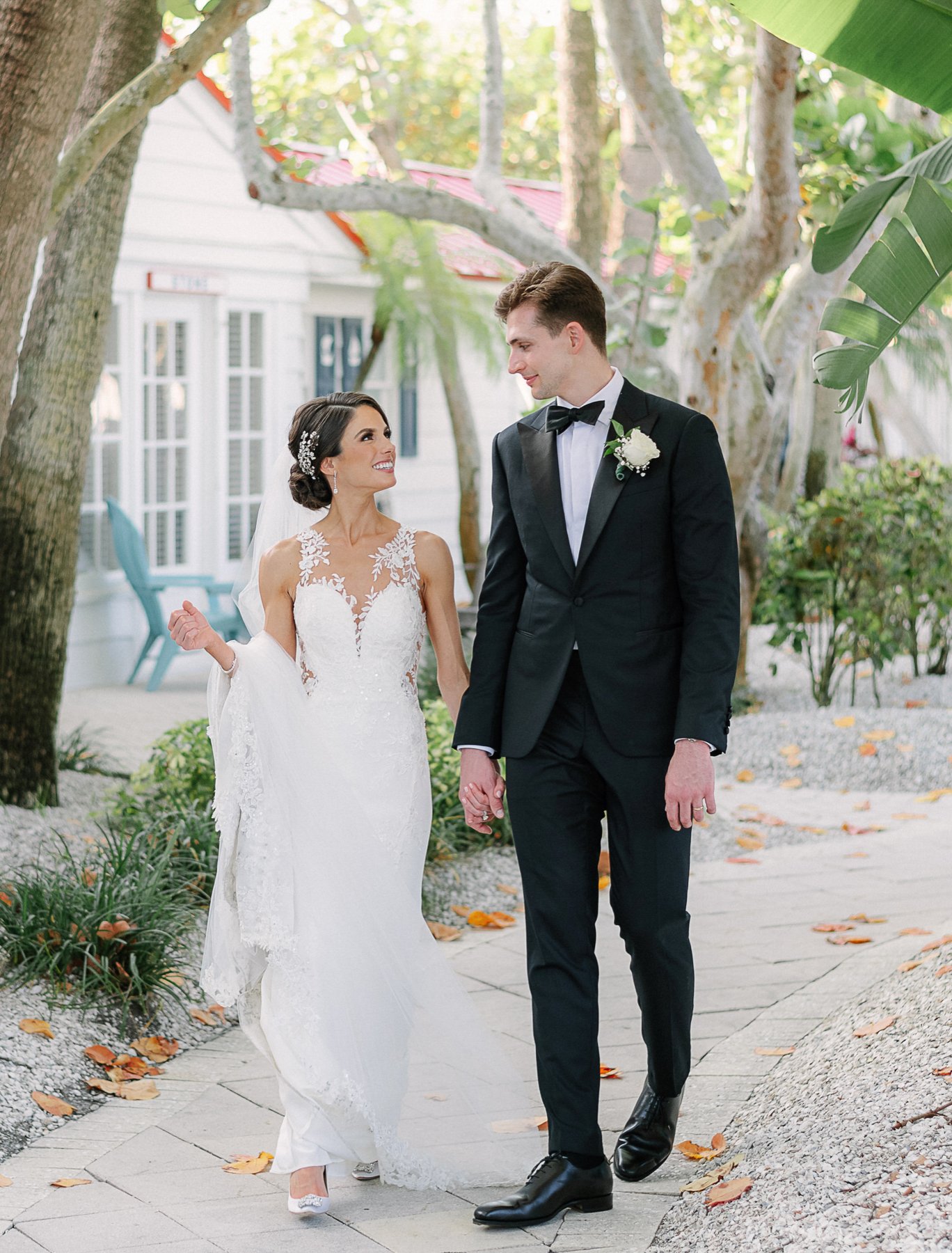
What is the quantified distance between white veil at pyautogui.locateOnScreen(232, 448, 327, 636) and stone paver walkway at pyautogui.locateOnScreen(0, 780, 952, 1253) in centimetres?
142

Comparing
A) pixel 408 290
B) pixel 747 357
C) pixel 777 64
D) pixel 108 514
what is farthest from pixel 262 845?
pixel 408 290

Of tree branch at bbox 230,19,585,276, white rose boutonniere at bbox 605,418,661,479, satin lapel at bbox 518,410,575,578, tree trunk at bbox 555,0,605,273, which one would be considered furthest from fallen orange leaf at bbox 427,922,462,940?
tree trunk at bbox 555,0,605,273

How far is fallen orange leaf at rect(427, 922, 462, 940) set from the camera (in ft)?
19.4

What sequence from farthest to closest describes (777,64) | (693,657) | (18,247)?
(777,64), (18,247), (693,657)

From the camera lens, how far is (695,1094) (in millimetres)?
4289

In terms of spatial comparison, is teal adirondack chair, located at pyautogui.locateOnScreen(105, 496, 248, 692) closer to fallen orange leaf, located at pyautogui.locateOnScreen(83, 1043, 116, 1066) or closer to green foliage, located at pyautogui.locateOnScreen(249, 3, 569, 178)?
fallen orange leaf, located at pyautogui.locateOnScreen(83, 1043, 116, 1066)

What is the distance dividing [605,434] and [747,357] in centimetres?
593

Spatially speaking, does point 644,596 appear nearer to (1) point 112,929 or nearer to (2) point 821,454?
(1) point 112,929

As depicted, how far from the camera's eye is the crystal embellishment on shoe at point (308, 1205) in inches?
140

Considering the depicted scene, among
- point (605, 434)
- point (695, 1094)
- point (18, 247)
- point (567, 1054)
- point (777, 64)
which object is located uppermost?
point (777, 64)

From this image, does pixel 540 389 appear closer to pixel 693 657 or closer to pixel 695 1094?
pixel 693 657

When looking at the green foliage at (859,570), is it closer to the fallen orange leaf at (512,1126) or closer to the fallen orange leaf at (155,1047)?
the fallen orange leaf at (155,1047)

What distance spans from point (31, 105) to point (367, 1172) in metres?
3.23

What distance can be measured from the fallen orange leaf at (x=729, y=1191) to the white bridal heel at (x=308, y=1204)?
0.91 m
